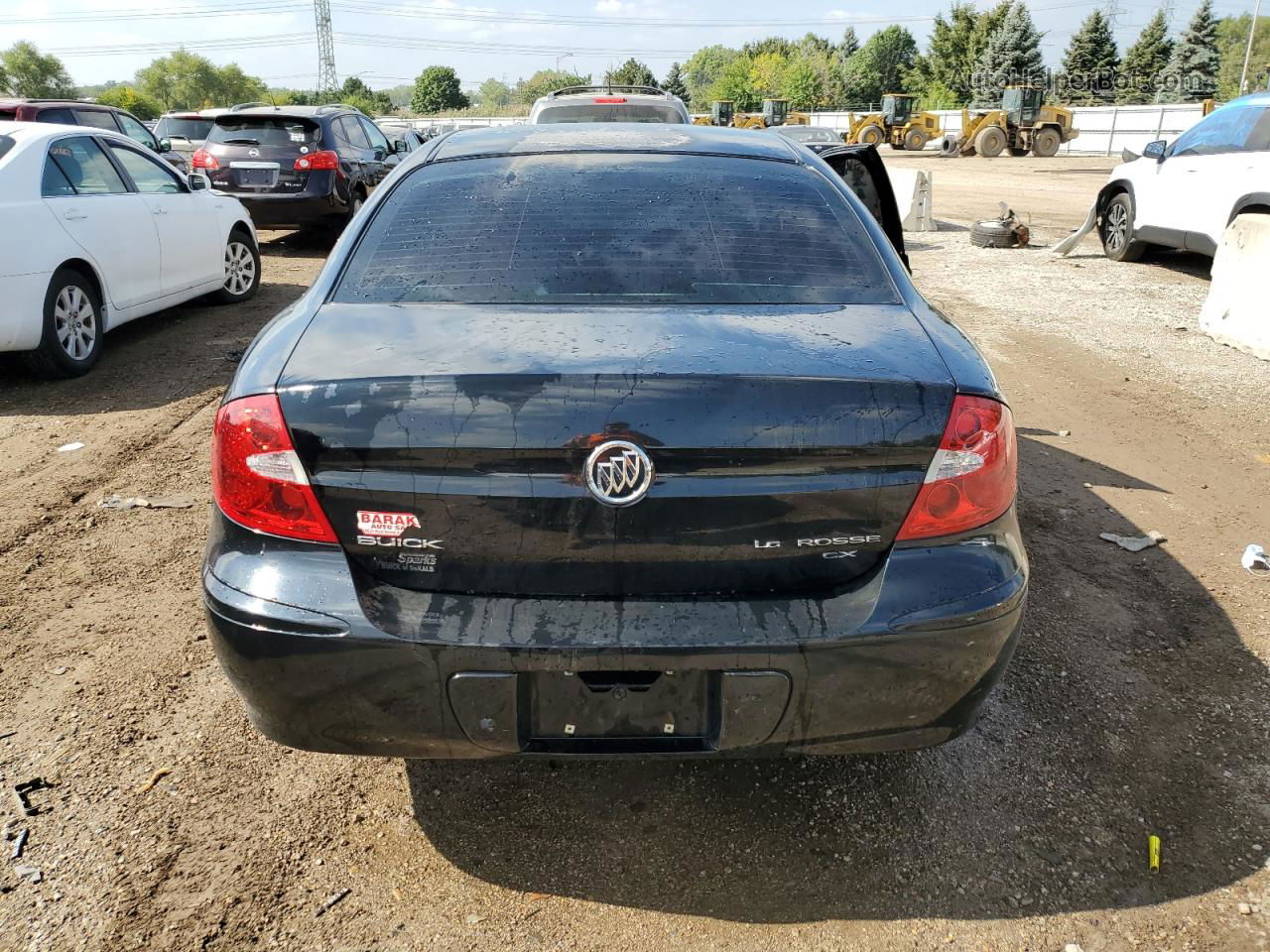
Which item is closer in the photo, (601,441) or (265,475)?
(601,441)

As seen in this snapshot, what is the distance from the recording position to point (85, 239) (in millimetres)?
6449

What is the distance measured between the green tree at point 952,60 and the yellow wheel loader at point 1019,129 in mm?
40959

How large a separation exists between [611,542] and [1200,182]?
1033 centimetres

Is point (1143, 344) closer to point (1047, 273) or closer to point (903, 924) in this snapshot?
point (1047, 273)

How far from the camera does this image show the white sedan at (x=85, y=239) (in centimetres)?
597

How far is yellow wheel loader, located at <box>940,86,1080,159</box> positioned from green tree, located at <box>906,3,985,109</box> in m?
41.0

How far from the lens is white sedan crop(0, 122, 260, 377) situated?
19.6 feet

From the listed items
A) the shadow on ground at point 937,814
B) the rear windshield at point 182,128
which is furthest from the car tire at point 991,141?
the shadow on ground at point 937,814

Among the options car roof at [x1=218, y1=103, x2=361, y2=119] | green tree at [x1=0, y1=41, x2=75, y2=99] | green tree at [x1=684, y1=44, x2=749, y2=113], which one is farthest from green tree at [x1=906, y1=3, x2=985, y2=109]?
green tree at [x1=684, y1=44, x2=749, y2=113]

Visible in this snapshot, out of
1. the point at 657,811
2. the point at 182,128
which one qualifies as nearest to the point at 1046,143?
the point at 182,128

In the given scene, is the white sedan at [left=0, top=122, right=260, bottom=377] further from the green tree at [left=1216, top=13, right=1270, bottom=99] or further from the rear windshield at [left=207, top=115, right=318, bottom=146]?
the green tree at [left=1216, top=13, right=1270, bottom=99]

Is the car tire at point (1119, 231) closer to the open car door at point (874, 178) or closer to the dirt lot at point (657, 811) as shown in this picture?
the open car door at point (874, 178)

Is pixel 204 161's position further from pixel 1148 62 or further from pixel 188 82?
pixel 188 82

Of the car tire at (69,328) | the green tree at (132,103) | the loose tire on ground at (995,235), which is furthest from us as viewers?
the green tree at (132,103)
